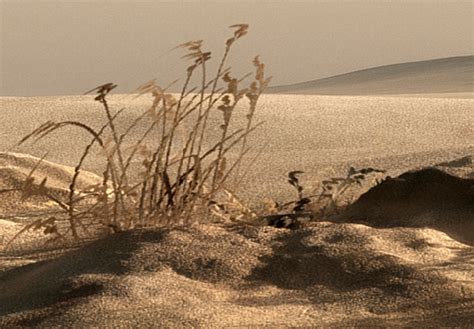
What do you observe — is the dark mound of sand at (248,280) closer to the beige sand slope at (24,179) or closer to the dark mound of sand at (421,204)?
the dark mound of sand at (421,204)

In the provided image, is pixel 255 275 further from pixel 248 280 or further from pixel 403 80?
pixel 403 80

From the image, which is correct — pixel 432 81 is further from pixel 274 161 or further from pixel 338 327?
pixel 338 327

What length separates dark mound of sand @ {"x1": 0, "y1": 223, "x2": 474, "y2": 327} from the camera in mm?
1714

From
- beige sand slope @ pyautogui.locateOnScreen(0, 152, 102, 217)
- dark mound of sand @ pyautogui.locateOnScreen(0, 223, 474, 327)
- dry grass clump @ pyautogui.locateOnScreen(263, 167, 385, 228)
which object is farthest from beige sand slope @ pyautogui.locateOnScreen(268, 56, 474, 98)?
dark mound of sand @ pyautogui.locateOnScreen(0, 223, 474, 327)

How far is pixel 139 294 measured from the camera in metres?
1.77

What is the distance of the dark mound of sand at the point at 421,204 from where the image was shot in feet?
7.95

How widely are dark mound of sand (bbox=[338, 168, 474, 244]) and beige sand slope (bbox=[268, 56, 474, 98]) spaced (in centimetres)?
1487

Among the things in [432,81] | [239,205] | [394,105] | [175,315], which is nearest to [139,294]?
[175,315]

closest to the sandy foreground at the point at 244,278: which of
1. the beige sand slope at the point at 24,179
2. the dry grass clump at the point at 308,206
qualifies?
the dry grass clump at the point at 308,206

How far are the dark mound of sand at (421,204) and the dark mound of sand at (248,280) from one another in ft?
0.76

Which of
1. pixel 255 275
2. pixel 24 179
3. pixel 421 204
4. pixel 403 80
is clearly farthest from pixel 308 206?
pixel 403 80

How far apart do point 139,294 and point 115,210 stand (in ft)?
1.35

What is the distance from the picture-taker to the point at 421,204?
2.54 metres

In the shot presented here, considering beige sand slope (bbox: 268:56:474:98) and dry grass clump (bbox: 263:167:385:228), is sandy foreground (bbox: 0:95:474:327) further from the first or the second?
beige sand slope (bbox: 268:56:474:98)
